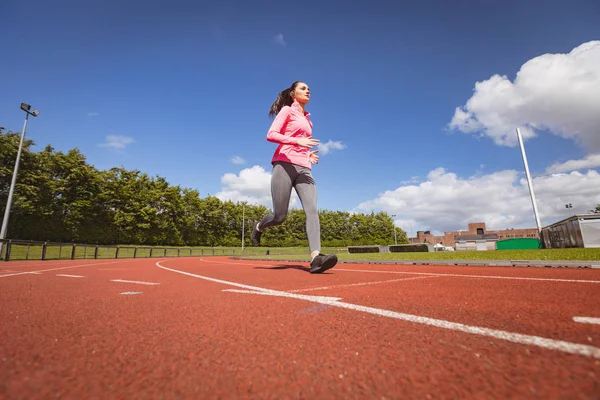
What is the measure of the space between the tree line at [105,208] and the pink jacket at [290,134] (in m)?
36.5

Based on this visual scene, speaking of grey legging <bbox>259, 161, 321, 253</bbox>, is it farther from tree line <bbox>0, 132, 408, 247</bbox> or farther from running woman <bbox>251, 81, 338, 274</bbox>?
tree line <bbox>0, 132, 408, 247</bbox>

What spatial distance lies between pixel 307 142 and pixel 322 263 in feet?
6.99

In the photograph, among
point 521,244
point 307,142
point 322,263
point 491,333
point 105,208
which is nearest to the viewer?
point 491,333

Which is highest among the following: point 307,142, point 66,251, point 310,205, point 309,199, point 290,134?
point 290,134

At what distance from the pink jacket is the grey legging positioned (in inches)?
5.2

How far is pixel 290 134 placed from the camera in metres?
5.39

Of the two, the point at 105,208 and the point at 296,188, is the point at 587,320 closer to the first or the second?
the point at 296,188

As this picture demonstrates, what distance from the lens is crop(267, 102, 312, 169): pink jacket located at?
5.12 meters

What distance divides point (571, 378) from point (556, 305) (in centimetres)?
148

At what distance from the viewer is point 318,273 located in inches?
199

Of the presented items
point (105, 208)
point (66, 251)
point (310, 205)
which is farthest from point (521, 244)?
point (105, 208)

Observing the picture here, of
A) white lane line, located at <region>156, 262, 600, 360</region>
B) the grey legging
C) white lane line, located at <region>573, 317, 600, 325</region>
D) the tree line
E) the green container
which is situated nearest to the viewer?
white lane line, located at <region>156, 262, 600, 360</region>

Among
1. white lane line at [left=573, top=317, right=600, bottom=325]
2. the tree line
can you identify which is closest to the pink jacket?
white lane line at [left=573, top=317, right=600, bottom=325]

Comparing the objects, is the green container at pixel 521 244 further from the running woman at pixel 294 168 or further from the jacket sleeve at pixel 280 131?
the jacket sleeve at pixel 280 131
